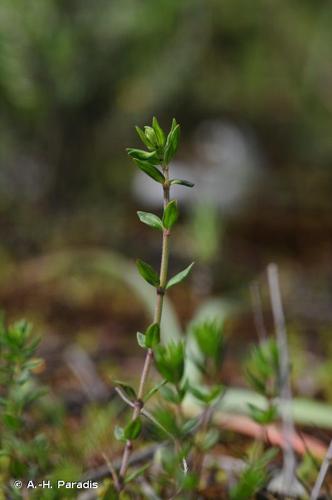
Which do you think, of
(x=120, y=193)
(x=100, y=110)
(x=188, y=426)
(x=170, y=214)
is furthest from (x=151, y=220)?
(x=120, y=193)

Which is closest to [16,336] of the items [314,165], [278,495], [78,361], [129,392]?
[129,392]

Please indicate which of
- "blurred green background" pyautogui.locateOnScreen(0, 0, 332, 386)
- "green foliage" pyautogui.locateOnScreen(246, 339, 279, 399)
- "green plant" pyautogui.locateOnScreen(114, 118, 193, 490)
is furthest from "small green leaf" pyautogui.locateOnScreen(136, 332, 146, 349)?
"blurred green background" pyautogui.locateOnScreen(0, 0, 332, 386)

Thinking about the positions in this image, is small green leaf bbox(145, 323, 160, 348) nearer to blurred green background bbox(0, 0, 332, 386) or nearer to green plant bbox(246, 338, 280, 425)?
green plant bbox(246, 338, 280, 425)

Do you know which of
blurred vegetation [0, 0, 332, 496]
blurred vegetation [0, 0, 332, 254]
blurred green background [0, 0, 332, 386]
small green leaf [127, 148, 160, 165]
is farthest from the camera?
blurred vegetation [0, 0, 332, 254]

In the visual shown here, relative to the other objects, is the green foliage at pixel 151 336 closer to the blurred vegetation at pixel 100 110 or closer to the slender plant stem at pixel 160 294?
the slender plant stem at pixel 160 294

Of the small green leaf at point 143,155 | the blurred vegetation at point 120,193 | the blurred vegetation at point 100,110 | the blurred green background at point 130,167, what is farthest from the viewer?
the blurred vegetation at point 100,110

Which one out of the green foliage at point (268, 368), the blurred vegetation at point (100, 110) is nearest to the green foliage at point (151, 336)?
the green foliage at point (268, 368)
